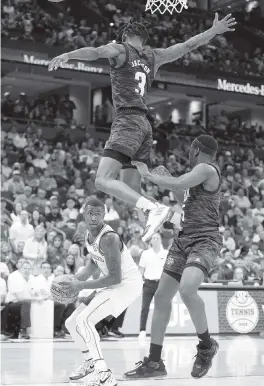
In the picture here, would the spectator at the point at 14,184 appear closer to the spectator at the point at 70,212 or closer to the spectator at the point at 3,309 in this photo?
the spectator at the point at 70,212

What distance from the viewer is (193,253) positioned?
7402mm

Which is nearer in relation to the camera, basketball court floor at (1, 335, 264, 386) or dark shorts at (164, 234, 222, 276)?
dark shorts at (164, 234, 222, 276)

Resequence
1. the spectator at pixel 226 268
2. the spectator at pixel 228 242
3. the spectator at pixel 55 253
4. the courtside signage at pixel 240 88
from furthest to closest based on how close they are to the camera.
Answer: the courtside signage at pixel 240 88, the spectator at pixel 228 242, the spectator at pixel 226 268, the spectator at pixel 55 253

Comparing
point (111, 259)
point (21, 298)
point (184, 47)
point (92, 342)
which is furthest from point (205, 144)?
point (21, 298)

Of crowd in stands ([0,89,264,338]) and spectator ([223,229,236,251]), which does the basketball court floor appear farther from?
spectator ([223,229,236,251])

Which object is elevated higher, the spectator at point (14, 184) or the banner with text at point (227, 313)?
the spectator at point (14, 184)

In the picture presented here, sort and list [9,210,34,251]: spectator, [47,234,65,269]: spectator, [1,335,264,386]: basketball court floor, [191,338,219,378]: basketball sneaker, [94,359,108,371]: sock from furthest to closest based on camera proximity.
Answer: [9,210,34,251]: spectator, [47,234,65,269]: spectator, [1,335,264,386]: basketball court floor, [94,359,108,371]: sock, [191,338,219,378]: basketball sneaker

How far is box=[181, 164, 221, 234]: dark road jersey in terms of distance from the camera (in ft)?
24.7

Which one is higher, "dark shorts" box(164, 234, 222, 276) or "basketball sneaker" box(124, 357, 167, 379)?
"dark shorts" box(164, 234, 222, 276)

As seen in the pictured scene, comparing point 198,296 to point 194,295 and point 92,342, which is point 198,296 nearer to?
point 194,295

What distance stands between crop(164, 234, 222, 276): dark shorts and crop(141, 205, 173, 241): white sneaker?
69cm

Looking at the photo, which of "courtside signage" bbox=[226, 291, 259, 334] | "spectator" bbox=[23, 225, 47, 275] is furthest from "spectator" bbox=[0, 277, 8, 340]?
"courtside signage" bbox=[226, 291, 259, 334]

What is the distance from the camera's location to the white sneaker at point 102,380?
7219 millimetres

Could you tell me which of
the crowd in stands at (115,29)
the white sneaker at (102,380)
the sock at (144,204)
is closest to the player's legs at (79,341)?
the white sneaker at (102,380)
